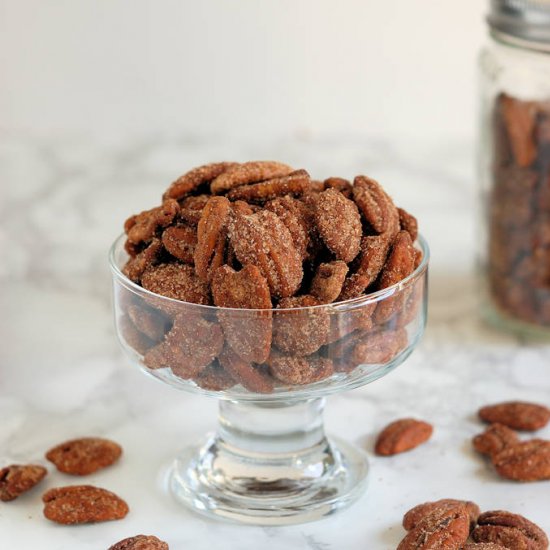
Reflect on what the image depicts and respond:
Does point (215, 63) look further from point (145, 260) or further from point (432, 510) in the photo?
point (432, 510)

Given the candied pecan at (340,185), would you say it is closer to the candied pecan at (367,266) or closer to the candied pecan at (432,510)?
the candied pecan at (367,266)

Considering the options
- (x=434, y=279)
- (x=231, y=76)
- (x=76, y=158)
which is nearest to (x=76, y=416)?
(x=434, y=279)

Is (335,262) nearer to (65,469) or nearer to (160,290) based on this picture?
(160,290)

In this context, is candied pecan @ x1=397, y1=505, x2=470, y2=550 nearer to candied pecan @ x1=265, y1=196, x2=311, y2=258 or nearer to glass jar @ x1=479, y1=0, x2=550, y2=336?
candied pecan @ x1=265, y1=196, x2=311, y2=258

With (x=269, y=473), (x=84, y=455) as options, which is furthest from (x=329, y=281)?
(x=84, y=455)

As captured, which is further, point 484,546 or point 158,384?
point 158,384

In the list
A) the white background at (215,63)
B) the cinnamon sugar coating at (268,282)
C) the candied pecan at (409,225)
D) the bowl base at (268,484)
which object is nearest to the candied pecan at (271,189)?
the cinnamon sugar coating at (268,282)
